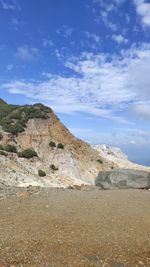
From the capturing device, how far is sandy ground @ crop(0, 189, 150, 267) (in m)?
10.6

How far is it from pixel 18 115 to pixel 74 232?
147ft

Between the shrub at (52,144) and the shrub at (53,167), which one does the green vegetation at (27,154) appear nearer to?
the shrub at (53,167)

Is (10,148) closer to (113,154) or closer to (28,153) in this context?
(28,153)

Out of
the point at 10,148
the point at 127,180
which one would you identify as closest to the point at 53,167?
the point at 10,148

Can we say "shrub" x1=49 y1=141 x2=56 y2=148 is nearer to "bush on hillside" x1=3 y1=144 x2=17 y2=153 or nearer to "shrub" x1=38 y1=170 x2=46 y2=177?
"bush on hillside" x1=3 y1=144 x2=17 y2=153

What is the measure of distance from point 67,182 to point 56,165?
4.73 metres

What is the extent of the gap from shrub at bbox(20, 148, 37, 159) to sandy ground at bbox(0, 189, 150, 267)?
1121 inches

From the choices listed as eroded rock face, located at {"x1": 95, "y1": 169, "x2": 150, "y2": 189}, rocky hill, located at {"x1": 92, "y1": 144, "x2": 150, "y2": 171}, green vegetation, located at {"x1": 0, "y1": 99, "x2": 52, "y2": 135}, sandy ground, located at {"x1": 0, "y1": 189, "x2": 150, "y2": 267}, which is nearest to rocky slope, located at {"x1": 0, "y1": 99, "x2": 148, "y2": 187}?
green vegetation, located at {"x1": 0, "y1": 99, "x2": 52, "y2": 135}

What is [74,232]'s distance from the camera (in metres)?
12.8

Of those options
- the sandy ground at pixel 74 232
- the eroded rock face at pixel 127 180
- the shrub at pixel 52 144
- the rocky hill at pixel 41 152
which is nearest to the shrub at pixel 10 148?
the rocky hill at pixel 41 152

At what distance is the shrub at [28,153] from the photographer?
4746cm

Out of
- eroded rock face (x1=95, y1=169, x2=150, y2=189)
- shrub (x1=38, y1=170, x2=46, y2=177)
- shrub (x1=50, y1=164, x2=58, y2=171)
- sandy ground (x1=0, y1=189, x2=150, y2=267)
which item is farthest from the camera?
shrub (x1=50, y1=164, x2=58, y2=171)

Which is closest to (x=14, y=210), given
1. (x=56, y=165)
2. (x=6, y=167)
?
(x=6, y=167)

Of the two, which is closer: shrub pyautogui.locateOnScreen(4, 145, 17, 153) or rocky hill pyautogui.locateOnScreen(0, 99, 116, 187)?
rocky hill pyautogui.locateOnScreen(0, 99, 116, 187)
